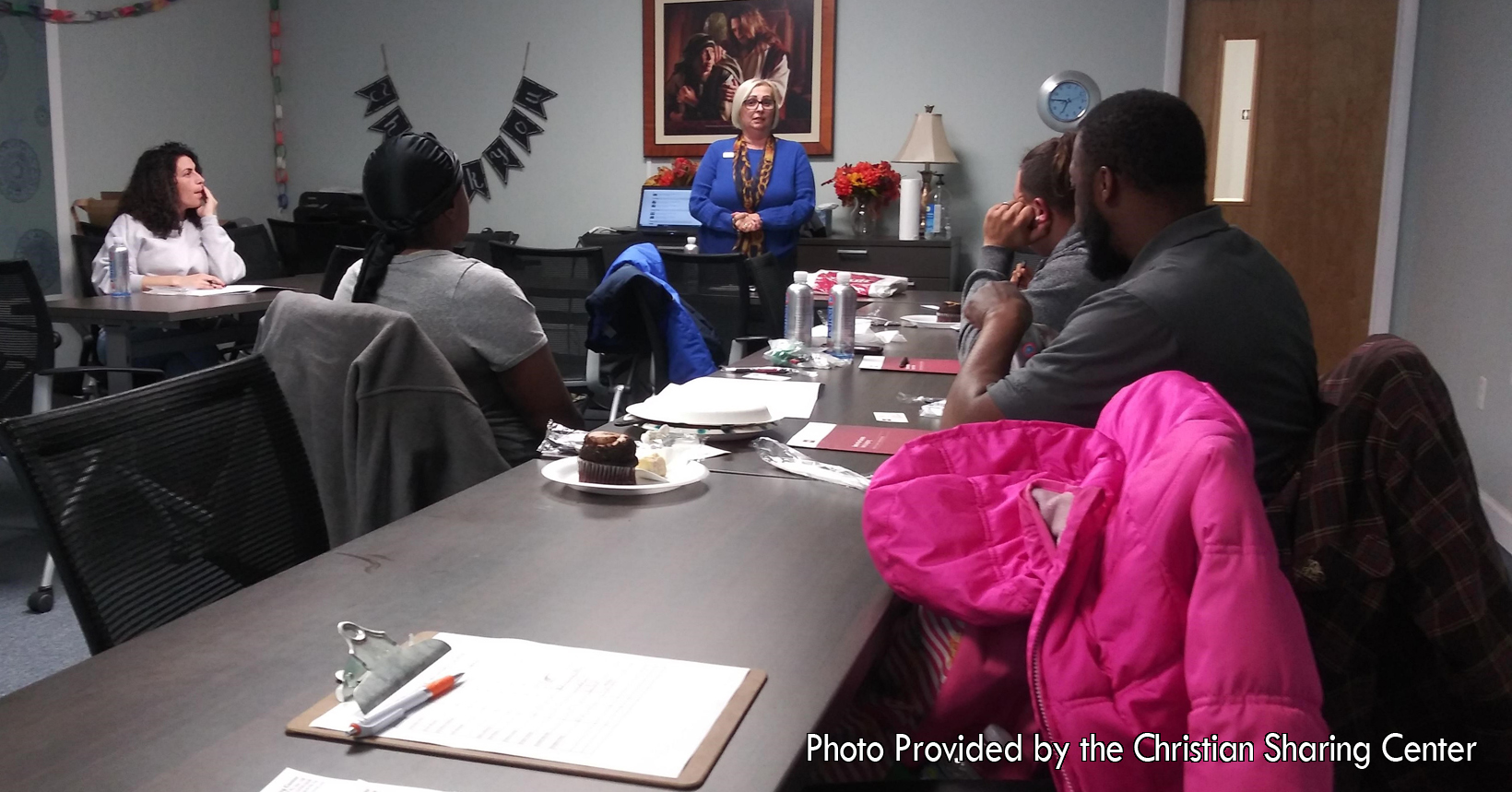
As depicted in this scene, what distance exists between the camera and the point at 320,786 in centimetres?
74

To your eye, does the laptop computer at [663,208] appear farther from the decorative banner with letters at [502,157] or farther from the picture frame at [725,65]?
the decorative banner with letters at [502,157]

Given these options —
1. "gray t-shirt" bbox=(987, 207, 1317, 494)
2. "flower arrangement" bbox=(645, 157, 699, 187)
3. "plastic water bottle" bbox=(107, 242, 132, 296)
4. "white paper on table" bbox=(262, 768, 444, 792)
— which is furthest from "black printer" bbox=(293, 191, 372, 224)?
"white paper on table" bbox=(262, 768, 444, 792)

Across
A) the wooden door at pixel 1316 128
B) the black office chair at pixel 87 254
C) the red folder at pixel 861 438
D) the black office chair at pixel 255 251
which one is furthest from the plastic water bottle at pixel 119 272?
the wooden door at pixel 1316 128

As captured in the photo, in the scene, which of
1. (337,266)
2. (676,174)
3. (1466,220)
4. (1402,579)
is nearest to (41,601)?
(337,266)

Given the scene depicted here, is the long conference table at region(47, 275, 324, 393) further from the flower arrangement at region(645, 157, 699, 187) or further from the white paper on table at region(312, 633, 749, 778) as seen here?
the white paper on table at region(312, 633, 749, 778)

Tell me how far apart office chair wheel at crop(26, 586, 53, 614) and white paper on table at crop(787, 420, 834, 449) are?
2.25 m

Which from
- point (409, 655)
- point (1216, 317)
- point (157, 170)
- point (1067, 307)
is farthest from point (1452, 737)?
point (157, 170)

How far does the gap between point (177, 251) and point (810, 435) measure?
387 centimetres

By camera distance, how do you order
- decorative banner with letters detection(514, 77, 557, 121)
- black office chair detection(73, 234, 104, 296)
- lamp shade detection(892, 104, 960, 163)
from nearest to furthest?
1. black office chair detection(73, 234, 104, 296)
2. lamp shade detection(892, 104, 960, 163)
3. decorative banner with letters detection(514, 77, 557, 121)

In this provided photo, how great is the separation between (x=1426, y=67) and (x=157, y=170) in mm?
5645

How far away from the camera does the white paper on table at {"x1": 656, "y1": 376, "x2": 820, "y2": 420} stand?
1922 millimetres

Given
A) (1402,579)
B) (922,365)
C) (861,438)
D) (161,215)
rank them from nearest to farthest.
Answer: (1402,579) → (861,438) → (922,365) → (161,215)

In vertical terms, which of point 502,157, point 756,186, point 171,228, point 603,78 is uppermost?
point 603,78

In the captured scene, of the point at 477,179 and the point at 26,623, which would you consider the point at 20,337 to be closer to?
the point at 26,623
